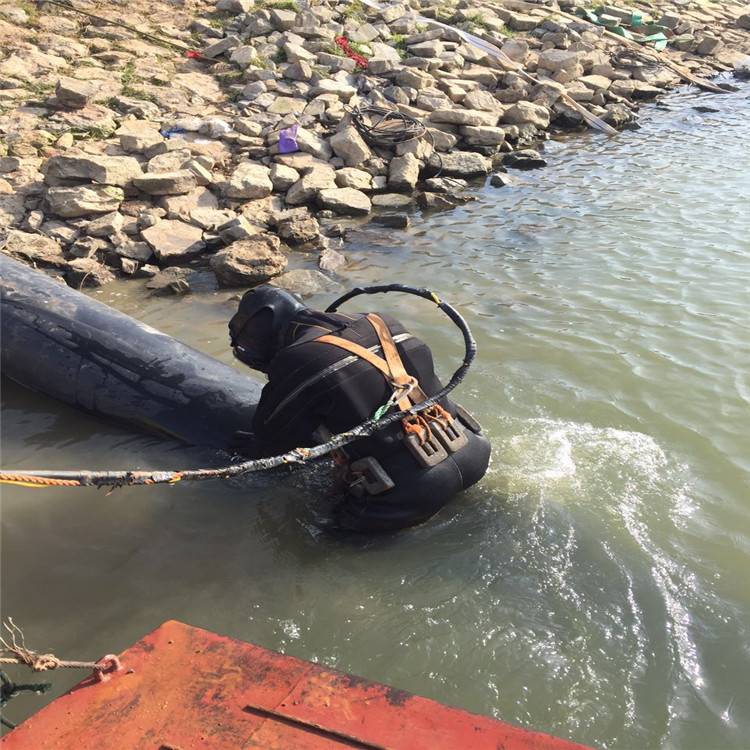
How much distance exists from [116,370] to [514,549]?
272cm

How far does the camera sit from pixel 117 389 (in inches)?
173

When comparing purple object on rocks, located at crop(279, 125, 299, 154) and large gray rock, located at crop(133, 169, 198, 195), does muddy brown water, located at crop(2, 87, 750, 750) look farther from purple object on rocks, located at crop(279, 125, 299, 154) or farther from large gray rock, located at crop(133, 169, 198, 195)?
purple object on rocks, located at crop(279, 125, 299, 154)

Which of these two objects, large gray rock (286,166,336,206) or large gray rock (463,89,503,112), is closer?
large gray rock (286,166,336,206)

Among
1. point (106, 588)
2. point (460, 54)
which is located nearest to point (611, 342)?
point (106, 588)

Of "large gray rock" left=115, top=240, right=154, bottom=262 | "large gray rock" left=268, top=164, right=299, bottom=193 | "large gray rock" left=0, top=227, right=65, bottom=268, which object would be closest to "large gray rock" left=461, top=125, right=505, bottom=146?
"large gray rock" left=268, top=164, right=299, bottom=193

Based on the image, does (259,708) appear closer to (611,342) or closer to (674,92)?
(611,342)

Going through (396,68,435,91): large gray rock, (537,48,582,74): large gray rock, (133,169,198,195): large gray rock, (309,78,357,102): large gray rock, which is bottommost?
(133,169,198,195): large gray rock

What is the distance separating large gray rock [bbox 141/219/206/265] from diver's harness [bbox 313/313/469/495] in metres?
4.53

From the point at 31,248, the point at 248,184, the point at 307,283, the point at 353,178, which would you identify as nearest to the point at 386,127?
the point at 353,178

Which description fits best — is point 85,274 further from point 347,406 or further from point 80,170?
point 347,406

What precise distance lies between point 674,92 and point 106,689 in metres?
18.9

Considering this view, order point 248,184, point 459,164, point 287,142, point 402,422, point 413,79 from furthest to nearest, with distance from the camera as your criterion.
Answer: point 413,79 → point 459,164 → point 287,142 → point 248,184 → point 402,422

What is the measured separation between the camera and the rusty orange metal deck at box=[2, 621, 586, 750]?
1.96 metres

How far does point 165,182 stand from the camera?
793 cm
